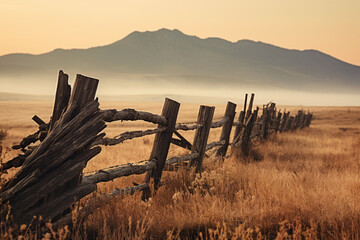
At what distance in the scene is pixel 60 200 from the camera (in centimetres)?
297

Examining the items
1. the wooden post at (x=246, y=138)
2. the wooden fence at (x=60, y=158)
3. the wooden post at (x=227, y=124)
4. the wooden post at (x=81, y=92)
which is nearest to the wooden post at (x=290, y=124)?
the wooden post at (x=246, y=138)

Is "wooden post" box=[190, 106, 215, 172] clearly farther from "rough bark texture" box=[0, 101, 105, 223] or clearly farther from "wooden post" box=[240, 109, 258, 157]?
"rough bark texture" box=[0, 101, 105, 223]

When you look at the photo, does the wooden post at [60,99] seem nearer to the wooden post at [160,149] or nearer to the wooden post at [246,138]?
the wooden post at [160,149]

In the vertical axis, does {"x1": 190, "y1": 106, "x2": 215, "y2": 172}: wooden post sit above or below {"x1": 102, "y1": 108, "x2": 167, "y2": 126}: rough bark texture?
below

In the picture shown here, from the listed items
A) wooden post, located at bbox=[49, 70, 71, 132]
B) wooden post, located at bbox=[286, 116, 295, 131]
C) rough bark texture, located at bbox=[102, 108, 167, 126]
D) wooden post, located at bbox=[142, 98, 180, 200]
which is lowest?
wooden post, located at bbox=[286, 116, 295, 131]

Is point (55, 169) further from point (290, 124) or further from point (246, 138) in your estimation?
Answer: point (290, 124)

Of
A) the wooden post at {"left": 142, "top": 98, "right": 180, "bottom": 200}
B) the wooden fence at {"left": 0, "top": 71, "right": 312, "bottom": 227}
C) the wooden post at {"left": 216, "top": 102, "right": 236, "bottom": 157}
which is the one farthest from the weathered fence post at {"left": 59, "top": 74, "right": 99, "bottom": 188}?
the wooden post at {"left": 216, "top": 102, "right": 236, "bottom": 157}

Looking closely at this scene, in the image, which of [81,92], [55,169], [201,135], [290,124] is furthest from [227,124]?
[290,124]

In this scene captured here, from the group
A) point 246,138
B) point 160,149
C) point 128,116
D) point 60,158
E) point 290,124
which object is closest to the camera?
point 60,158

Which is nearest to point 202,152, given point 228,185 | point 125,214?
point 228,185

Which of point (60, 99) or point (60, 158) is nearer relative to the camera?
point (60, 158)

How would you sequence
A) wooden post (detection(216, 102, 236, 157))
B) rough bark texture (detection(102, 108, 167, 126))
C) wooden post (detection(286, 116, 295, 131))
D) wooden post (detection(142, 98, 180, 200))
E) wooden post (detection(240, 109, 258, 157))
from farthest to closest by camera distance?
wooden post (detection(286, 116, 295, 131)) → wooden post (detection(240, 109, 258, 157)) → wooden post (detection(216, 102, 236, 157)) → wooden post (detection(142, 98, 180, 200)) → rough bark texture (detection(102, 108, 167, 126))

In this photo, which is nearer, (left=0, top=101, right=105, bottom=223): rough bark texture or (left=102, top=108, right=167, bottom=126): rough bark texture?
(left=0, top=101, right=105, bottom=223): rough bark texture

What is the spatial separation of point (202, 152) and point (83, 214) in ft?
10.6
